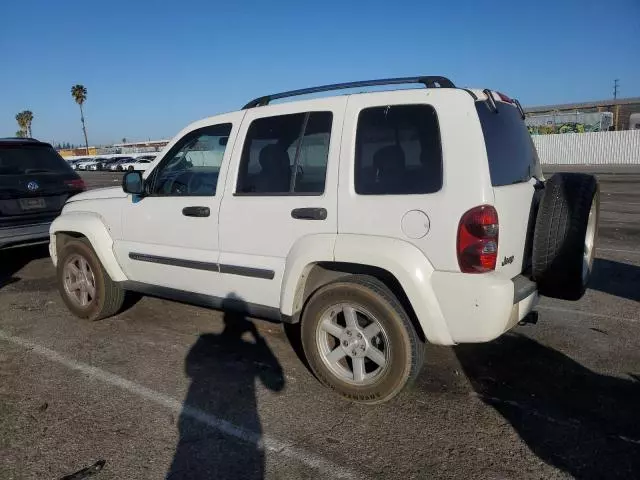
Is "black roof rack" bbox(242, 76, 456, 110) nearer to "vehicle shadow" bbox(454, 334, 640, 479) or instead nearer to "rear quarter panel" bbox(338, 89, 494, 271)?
"rear quarter panel" bbox(338, 89, 494, 271)

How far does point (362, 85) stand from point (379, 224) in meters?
1.09

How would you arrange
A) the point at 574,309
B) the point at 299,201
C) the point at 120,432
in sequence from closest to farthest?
the point at 120,432
the point at 299,201
the point at 574,309

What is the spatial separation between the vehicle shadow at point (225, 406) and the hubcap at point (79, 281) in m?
1.32

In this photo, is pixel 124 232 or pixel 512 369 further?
pixel 124 232

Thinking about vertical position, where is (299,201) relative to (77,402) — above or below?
above

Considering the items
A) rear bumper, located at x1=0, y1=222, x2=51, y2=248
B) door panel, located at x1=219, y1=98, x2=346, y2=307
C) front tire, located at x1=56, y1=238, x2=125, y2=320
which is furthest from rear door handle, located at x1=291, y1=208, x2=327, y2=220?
rear bumper, located at x1=0, y1=222, x2=51, y2=248

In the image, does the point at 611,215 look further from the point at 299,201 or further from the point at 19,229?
the point at 19,229

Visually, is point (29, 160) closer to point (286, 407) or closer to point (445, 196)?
point (286, 407)

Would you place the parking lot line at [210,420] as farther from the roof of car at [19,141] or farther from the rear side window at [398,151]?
the roof of car at [19,141]

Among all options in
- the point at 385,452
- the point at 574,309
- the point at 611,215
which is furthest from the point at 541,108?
the point at 385,452

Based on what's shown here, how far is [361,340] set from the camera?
3.41 meters

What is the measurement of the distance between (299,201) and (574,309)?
3364mm

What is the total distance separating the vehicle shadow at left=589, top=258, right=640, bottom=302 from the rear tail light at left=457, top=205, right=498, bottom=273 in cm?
351

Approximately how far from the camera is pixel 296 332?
4.67 m
